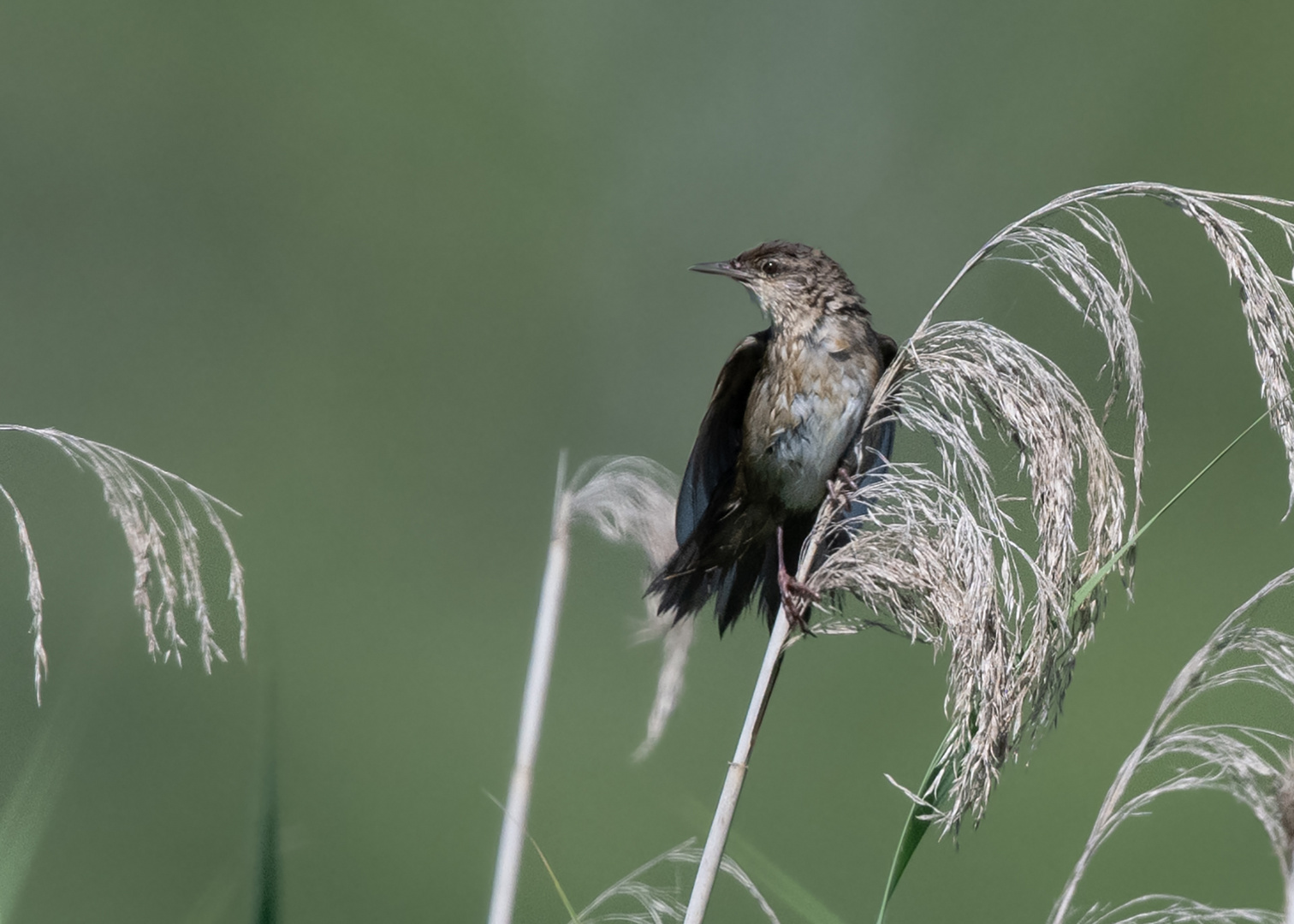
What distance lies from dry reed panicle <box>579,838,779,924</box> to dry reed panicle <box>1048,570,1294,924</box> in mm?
399

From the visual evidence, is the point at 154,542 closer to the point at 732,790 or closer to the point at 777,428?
the point at 732,790

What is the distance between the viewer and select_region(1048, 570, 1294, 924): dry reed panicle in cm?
120

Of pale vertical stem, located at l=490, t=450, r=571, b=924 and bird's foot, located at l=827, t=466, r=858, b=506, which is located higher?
bird's foot, located at l=827, t=466, r=858, b=506

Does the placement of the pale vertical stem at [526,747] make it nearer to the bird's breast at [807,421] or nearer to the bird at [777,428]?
the bird at [777,428]

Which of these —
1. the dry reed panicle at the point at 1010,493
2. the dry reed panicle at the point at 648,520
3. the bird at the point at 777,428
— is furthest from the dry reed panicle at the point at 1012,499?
the bird at the point at 777,428

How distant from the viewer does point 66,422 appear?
9016mm

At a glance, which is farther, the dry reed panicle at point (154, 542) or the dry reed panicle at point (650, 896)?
the dry reed panicle at point (650, 896)

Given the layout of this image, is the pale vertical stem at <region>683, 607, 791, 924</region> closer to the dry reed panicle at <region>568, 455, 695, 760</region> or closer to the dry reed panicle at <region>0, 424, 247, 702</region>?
the dry reed panicle at <region>568, 455, 695, 760</region>

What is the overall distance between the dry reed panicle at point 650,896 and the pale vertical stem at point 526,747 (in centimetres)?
9

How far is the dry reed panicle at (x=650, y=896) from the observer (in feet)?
4.68

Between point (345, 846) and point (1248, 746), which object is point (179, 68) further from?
point (1248, 746)

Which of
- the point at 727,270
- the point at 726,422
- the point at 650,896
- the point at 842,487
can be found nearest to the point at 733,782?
the point at 650,896

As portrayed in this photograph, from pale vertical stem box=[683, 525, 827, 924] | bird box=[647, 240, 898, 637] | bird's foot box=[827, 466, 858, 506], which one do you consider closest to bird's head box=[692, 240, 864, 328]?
bird box=[647, 240, 898, 637]

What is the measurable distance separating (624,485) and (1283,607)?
0.86m
